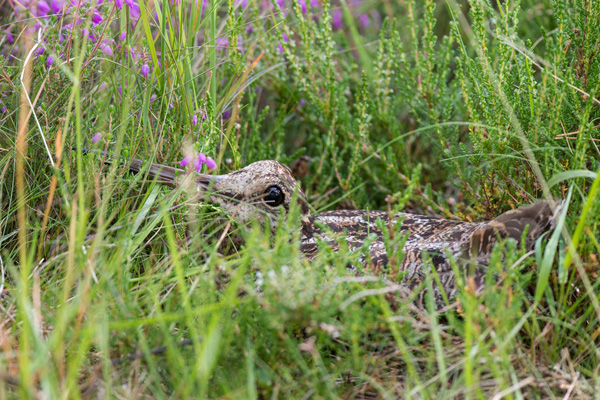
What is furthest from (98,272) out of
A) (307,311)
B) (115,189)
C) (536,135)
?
(536,135)

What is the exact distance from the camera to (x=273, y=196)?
10.2 ft

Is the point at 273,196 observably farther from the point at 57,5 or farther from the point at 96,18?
the point at 57,5

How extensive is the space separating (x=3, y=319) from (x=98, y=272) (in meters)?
0.34

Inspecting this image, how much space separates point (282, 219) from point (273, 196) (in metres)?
0.78

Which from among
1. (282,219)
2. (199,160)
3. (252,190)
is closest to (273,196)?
(252,190)

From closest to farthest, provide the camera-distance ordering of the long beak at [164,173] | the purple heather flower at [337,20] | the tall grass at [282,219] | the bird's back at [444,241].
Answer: the tall grass at [282,219], the bird's back at [444,241], the long beak at [164,173], the purple heather flower at [337,20]

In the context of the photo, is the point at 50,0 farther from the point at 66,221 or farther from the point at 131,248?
the point at 131,248

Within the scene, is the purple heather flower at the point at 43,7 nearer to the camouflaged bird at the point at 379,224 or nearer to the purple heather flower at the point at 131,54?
the purple heather flower at the point at 131,54

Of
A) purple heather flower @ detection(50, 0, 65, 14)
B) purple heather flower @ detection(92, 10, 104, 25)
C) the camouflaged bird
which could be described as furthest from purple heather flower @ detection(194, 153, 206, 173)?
purple heather flower @ detection(50, 0, 65, 14)

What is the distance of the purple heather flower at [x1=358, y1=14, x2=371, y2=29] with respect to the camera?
5.15 m

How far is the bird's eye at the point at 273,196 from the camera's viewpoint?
3.10m

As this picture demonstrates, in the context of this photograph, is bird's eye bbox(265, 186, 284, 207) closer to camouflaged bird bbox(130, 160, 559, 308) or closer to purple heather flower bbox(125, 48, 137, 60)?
camouflaged bird bbox(130, 160, 559, 308)

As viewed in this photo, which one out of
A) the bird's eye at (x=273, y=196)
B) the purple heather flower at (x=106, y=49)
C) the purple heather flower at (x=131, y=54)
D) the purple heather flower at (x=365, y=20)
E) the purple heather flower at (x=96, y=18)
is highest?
the purple heather flower at (x=96, y=18)

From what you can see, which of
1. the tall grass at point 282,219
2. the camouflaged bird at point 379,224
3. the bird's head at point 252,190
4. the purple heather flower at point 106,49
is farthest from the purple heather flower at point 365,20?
the purple heather flower at point 106,49
